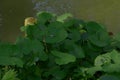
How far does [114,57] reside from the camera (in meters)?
1.66

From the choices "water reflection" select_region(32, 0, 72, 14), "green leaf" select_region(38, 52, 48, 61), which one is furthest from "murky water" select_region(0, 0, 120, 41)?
"green leaf" select_region(38, 52, 48, 61)

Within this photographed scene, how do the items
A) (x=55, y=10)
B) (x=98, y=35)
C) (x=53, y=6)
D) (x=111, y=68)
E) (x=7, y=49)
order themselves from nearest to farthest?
(x=111, y=68) < (x=7, y=49) < (x=98, y=35) < (x=55, y=10) < (x=53, y=6)

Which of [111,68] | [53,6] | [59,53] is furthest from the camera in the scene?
[53,6]

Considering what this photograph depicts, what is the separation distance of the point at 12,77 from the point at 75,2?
3766mm

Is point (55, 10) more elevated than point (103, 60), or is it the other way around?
point (55, 10)

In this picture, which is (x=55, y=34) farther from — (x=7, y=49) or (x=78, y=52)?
(x=7, y=49)

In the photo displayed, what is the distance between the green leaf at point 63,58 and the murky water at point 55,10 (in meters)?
2.43

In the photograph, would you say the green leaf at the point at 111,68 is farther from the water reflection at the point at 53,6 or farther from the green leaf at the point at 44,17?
the water reflection at the point at 53,6

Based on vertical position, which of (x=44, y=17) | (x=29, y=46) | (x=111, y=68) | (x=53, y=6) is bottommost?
(x=111, y=68)

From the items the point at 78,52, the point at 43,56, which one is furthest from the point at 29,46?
the point at 78,52

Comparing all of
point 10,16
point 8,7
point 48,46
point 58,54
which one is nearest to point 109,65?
point 58,54

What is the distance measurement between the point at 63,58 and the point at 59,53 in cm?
6

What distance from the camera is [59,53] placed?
5.91 feet

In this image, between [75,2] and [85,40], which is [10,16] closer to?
[75,2]
